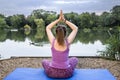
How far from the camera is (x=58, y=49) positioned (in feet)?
12.1

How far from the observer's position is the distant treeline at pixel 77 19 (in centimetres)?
1199

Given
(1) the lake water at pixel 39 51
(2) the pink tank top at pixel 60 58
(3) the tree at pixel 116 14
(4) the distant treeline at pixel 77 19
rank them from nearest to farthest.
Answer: (2) the pink tank top at pixel 60 58 → (1) the lake water at pixel 39 51 → (3) the tree at pixel 116 14 → (4) the distant treeline at pixel 77 19

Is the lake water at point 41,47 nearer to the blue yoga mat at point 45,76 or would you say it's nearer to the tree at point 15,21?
the tree at point 15,21

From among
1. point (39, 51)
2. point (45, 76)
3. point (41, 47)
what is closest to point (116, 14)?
point (41, 47)

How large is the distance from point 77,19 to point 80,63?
7.73 metres

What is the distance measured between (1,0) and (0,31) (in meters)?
8.65

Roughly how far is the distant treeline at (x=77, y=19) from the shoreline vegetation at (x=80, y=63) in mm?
5369

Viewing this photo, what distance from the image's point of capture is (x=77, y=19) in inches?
514

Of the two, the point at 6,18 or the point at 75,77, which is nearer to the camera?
the point at 75,77

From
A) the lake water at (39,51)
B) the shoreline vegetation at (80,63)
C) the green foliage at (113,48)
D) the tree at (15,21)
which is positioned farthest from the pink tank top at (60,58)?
the tree at (15,21)

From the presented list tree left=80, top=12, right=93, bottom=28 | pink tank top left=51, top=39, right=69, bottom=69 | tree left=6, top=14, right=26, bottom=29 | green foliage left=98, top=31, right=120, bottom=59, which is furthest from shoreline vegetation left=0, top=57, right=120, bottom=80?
tree left=6, top=14, right=26, bottom=29

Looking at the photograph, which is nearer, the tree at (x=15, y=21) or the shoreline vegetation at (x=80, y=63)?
the shoreline vegetation at (x=80, y=63)

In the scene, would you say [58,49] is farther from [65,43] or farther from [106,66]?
[106,66]

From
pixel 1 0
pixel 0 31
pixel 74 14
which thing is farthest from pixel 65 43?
pixel 0 31
